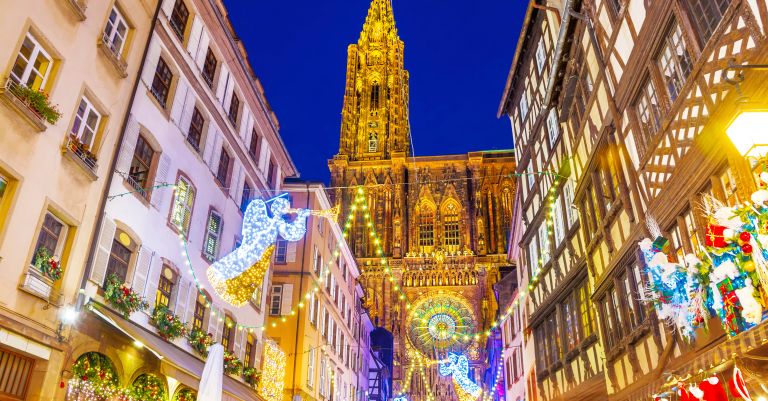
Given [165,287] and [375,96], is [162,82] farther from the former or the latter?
[375,96]

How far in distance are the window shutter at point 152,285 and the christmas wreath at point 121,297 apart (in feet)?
2.53

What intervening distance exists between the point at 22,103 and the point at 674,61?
392 inches

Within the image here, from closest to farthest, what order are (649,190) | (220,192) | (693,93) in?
1. (693,93)
2. (649,190)
3. (220,192)

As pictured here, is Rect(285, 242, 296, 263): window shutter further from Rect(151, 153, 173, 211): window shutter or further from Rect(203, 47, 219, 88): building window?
Rect(151, 153, 173, 211): window shutter

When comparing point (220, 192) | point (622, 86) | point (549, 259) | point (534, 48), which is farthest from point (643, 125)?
point (220, 192)

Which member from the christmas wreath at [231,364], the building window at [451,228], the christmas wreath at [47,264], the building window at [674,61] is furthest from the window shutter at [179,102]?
the building window at [451,228]

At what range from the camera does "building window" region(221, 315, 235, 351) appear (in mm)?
15701

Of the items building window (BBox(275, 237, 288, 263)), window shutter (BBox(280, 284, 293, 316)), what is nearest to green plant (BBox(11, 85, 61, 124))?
window shutter (BBox(280, 284, 293, 316))

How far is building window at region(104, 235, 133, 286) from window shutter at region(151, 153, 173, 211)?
4.55 feet

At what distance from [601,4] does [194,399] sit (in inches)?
522

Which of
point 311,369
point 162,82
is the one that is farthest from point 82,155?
point 311,369

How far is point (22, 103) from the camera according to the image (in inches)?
332

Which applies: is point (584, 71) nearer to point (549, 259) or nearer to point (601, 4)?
point (601, 4)

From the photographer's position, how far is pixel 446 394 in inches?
1959
